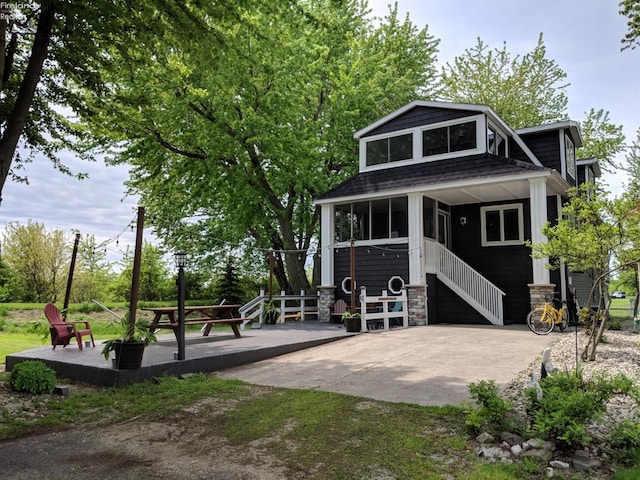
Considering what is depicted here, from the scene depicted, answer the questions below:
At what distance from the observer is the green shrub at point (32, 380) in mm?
5883

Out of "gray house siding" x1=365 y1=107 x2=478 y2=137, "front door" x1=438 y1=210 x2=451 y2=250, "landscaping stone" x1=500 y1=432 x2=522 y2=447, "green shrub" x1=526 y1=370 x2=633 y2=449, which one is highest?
"gray house siding" x1=365 y1=107 x2=478 y2=137

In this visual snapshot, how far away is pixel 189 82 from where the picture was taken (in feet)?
55.4

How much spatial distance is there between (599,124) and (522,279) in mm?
18705

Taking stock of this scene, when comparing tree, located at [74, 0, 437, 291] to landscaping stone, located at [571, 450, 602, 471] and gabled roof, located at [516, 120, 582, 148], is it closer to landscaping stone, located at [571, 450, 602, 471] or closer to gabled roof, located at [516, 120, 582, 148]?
gabled roof, located at [516, 120, 582, 148]

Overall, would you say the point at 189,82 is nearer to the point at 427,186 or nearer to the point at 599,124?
the point at 427,186

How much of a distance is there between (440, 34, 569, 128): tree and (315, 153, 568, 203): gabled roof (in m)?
13.0

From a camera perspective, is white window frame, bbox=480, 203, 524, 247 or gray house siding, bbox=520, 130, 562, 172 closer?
white window frame, bbox=480, 203, 524, 247

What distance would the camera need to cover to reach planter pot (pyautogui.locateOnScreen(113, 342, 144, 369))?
20.8 ft

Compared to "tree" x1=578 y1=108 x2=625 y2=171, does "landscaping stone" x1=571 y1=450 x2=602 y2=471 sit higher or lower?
lower

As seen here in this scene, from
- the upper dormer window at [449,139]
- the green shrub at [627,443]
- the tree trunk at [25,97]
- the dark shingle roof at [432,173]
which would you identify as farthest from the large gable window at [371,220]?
the green shrub at [627,443]

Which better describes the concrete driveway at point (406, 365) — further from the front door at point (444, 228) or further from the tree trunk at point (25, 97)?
the front door at point (444, 228)

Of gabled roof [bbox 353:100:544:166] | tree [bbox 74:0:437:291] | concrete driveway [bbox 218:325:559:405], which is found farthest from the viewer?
tree [bbox 74:0:437:291]

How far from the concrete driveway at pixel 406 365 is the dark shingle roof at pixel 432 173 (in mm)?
4507

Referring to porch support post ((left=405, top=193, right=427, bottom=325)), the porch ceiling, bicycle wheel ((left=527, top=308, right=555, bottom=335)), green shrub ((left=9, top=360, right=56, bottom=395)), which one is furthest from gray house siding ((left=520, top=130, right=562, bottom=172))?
green shrub ((left=9, top=360, right=56, bottom=395))
